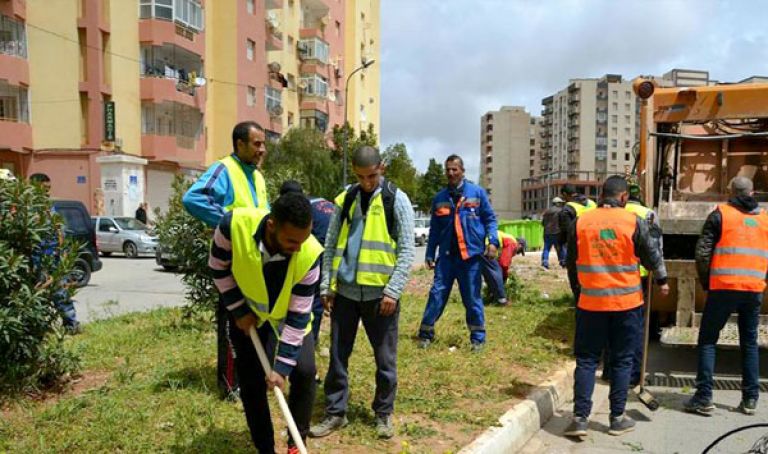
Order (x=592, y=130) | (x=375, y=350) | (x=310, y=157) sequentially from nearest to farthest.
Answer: (x=375, y=350) → (x=310, y=157) → (x=592, y=130)

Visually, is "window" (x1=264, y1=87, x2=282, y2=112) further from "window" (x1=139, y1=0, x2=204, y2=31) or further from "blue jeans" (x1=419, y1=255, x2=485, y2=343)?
"blue jeans" (x1=419, y1=255, x2=485, y2=343)

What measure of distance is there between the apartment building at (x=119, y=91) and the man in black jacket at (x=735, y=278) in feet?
86.4

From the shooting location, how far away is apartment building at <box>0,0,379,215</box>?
2762 cm

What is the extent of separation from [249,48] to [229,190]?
36399 millimetres

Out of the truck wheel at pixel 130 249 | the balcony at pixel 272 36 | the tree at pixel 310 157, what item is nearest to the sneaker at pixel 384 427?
the truck wheel at pixel 130 249

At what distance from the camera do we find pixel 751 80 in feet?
27.1

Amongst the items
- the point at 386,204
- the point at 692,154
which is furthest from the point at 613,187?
the point at 692,154

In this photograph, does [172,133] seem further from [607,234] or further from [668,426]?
[668,426]

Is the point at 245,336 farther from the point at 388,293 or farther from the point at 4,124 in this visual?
the point at 4,124

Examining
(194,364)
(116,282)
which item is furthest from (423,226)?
(194,364)

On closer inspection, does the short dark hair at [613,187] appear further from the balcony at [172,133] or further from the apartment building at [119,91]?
the balcony at [172,133]

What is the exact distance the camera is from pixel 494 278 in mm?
9289

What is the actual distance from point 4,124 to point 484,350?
26.1 meters

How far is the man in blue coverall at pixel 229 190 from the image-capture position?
427 cm
